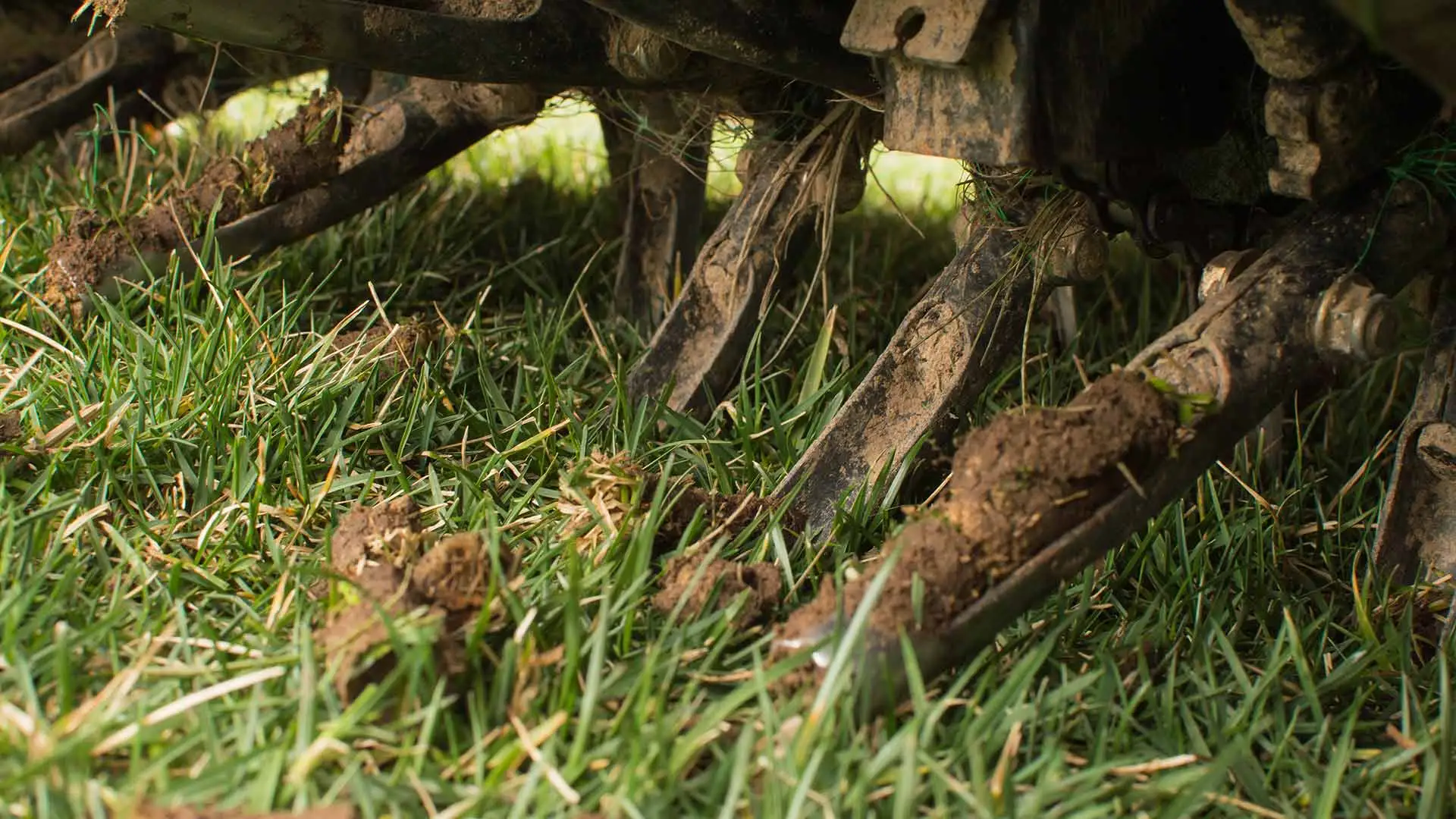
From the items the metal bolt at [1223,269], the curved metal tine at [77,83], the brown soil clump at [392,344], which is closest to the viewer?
the metal bolt at [1223,269]

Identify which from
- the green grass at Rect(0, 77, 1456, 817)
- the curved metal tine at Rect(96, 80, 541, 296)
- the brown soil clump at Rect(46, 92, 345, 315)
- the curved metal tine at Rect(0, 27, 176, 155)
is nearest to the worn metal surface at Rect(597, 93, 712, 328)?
the green grass at Rect(0, 77, 1456, 817)

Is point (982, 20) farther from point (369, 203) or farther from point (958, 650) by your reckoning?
point (369, 203)

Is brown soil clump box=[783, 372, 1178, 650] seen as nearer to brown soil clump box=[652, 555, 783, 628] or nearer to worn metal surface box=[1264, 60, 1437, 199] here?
brown soil clump box=[652, 555, 783, 628]

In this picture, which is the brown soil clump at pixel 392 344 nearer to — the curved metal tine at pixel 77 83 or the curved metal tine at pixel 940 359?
the curved metal tine at pixel 940 359

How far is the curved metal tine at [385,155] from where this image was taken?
7.32ft

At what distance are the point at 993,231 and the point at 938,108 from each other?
47 cm

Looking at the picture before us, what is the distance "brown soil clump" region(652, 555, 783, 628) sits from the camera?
1.43 metres

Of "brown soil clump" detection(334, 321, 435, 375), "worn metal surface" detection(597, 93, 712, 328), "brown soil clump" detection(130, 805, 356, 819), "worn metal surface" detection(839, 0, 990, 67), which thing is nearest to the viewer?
"brown soil clump" detection(130, 805, 356, 819)

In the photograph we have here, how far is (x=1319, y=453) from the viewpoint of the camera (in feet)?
7.24

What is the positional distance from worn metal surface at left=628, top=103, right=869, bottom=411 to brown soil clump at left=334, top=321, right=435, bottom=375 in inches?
12.7

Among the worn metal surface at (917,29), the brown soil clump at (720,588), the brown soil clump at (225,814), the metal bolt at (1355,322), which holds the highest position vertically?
the worn metal surface at (917,29)

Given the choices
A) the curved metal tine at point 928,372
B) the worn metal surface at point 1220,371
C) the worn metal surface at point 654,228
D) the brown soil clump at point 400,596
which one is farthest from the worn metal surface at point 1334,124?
the worn metal surface at point 654,228

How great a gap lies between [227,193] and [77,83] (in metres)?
0.84

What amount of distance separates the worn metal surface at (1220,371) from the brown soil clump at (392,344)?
94 cm
